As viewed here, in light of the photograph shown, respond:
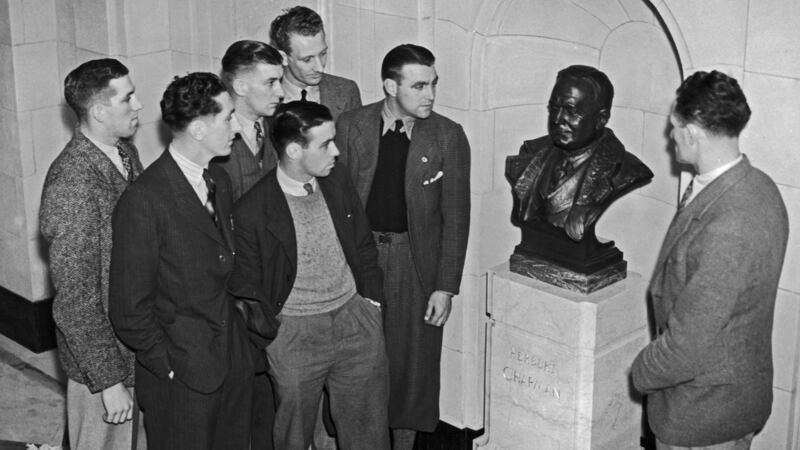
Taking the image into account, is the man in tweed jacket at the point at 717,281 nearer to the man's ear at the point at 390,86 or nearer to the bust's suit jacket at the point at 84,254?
the man's ear at the point at 390,86

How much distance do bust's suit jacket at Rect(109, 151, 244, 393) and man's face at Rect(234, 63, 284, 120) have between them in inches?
25.1

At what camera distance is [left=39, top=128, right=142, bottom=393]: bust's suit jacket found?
157 inches

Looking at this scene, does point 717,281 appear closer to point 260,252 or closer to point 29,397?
point 260,252

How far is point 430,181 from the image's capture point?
4.75 meters

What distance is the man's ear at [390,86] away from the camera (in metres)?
4.66

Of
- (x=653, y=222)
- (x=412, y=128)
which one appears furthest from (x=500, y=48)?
(x=653, y=222)

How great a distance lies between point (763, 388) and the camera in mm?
3799

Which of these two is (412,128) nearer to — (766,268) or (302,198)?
(302,198)

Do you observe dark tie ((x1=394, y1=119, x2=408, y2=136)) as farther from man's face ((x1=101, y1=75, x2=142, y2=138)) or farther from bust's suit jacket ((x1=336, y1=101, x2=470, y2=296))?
man's face ((x1=101, y1=75, x2=142, y2=138))

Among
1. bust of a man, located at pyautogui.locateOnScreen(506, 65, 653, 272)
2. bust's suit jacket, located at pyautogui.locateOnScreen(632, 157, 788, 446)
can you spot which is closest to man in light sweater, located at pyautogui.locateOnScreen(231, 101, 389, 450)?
bust of a man, located at pyautogui.locateOnScreen(506, 65, 653, 272)

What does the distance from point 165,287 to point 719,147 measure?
1.89 m

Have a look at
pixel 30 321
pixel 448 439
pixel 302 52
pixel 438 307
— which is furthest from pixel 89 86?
pixel 30 321

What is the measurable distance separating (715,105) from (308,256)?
1.59 m

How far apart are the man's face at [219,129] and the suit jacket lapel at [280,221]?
309mm
